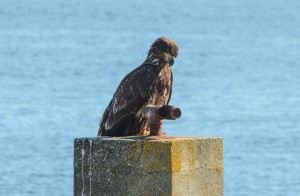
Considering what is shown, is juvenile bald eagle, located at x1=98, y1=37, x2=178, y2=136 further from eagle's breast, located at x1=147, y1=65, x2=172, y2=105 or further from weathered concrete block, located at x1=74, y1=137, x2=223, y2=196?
weathered concrete block, located at x1=74, y1=137, x2=223, y2=196

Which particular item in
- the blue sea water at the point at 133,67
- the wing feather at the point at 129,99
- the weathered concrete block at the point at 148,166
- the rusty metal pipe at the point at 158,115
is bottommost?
the weathered concrete block at the point at 148,166

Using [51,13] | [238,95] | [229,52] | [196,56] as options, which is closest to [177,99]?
[238,95]

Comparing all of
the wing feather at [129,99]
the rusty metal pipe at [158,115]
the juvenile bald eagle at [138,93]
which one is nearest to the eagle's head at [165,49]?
the juvenile bald eagle at [138,93]

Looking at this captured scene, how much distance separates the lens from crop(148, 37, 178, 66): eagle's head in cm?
991

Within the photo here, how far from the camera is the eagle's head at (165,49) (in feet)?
32.5

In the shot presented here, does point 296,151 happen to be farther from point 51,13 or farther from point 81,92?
point 51,13

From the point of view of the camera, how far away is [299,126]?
3566 centimetres

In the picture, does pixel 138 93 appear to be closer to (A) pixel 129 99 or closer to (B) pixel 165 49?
(A) pixel 129 99

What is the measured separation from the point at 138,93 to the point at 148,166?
3.50 m

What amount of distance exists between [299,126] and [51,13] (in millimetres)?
61195

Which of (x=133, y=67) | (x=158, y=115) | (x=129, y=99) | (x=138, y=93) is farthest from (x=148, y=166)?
(x=133, y=67)

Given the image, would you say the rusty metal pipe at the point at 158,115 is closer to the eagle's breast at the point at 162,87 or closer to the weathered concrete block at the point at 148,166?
the weathered concrete block at the point at 148,166

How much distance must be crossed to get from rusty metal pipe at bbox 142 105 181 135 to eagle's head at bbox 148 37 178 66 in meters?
2.74

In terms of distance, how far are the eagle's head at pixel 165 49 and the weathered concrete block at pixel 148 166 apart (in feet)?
10.5
